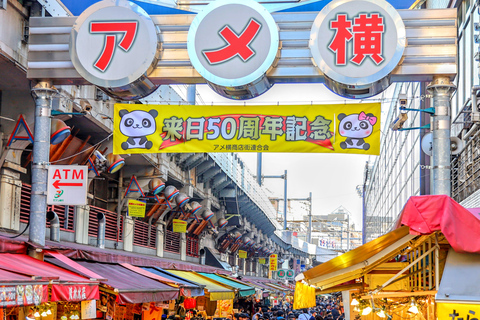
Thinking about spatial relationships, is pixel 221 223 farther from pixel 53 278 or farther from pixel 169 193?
pixel 53 278

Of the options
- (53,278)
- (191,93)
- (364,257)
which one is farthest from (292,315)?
(53,278)

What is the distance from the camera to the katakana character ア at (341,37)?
1209 centimetres

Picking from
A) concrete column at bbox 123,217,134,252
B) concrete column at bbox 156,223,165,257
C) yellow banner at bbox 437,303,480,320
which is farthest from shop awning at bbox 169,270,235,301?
yellow banner at bbox 437,303,480,320

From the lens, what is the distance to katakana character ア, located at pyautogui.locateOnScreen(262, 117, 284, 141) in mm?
12359

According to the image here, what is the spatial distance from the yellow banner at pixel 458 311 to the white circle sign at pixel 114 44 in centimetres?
774

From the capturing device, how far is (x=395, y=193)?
30984 millimetres

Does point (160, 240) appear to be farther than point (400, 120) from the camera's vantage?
Yes

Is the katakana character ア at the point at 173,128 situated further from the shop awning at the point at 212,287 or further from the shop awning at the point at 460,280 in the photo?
the shop awning at the point at 212,287

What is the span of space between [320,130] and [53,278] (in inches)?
220

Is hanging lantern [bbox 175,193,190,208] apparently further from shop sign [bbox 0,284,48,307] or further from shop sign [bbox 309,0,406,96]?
shop sign [bbox 0,284,48,307]

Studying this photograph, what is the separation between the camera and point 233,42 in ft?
41.1

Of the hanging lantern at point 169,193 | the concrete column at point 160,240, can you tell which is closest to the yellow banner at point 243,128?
the hanging lantern at point 169,193

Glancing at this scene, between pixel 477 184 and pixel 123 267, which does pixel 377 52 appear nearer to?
pixel 477 184

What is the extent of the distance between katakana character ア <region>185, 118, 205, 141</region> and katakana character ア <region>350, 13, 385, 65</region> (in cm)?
311
